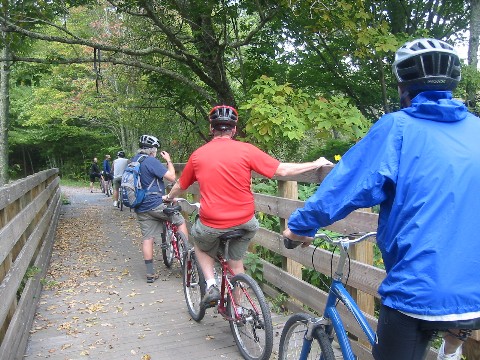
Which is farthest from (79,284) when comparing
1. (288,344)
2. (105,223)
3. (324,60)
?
(324,60)

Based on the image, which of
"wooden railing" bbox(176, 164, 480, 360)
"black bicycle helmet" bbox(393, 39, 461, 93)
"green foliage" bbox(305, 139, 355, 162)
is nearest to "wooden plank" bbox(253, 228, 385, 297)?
"wooden railing" bbox(176, 164, 480, 360)

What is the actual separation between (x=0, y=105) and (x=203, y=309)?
14.5 meters

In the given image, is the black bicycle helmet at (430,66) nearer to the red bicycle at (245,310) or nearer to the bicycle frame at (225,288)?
the red bicycle at (245,310)

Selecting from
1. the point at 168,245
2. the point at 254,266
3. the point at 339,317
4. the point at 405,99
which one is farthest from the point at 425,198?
the point at 168,245

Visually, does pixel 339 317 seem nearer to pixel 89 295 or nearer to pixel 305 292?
pixel 305 292

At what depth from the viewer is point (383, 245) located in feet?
6.53

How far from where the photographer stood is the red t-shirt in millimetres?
4047

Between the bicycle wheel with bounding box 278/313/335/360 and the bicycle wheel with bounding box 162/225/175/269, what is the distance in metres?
3.99

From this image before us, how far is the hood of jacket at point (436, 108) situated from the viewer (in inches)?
75.0

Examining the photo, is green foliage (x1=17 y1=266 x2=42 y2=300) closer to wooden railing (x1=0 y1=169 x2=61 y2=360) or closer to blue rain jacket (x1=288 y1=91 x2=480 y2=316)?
wooden railing (x1=0 y1=169 x2=61 y2=360)

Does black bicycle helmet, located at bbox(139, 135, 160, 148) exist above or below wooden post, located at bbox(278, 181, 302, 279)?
above

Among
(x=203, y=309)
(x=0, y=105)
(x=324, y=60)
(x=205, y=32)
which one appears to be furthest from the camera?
(x=0, y=105)

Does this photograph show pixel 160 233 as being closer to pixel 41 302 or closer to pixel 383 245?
pixel 41 302

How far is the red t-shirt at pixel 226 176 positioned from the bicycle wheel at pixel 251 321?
530mm
